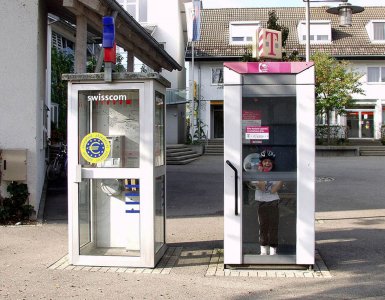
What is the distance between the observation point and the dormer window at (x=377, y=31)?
36469mm

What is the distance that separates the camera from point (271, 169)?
6.41 metres

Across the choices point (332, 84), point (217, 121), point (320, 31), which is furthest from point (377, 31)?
point (217, 121)

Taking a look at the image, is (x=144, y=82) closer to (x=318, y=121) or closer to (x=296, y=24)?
(x=318, y=121)

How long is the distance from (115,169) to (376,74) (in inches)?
1281

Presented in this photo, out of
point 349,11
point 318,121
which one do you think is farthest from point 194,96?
point 349,11

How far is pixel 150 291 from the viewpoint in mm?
5539

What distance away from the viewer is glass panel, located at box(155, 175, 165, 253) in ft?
22.1

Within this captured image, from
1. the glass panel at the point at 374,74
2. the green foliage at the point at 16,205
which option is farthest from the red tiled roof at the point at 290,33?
the green foliage at the point at 16,205

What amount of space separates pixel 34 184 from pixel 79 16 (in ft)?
10.2

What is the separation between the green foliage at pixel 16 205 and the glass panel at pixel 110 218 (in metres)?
3.11

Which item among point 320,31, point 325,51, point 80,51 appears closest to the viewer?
point 80,51

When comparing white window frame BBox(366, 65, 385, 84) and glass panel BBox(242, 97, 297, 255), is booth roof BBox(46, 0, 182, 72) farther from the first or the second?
white window frame BBox(366, 65, 385, 84)

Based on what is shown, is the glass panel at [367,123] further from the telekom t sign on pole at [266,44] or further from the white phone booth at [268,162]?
the white phone booth at [268,162]

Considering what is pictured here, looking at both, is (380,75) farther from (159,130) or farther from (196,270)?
(196,270)
